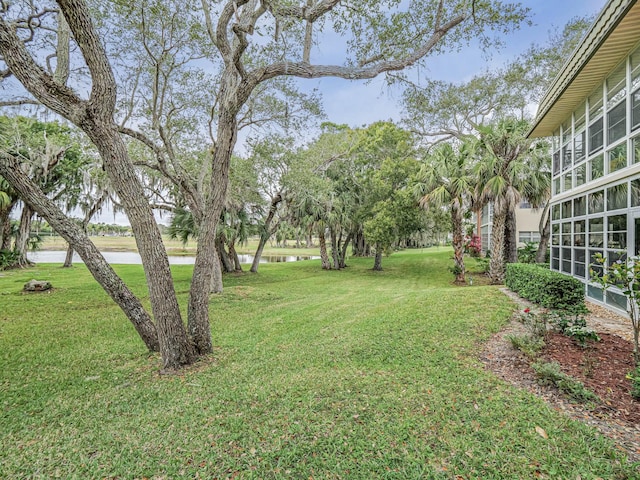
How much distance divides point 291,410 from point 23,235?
1969cm

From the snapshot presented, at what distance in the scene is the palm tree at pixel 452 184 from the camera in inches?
498

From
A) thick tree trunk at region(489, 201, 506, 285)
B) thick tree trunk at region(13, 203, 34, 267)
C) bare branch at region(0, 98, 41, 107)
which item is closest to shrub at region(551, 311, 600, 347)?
thick tree trunk at region(489, 201, 506, 285)

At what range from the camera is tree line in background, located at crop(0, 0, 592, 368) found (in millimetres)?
3762

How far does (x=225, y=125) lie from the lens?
429 cm

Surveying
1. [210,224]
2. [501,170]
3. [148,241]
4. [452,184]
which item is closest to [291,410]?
[148,241]

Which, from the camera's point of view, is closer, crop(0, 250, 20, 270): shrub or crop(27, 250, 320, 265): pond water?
crop(0, 250, 20, 270): shrub

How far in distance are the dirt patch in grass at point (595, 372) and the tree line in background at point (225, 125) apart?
4165mm

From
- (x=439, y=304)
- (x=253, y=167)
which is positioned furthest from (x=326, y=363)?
(x=253, y=167)

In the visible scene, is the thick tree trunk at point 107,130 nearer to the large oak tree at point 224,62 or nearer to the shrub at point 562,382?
the large oak tree at point 224,62

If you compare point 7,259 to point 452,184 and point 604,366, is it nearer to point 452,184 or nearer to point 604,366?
point 452,184

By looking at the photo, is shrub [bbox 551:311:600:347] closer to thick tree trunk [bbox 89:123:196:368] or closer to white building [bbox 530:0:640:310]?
white building [bbox 530:0:640:310]

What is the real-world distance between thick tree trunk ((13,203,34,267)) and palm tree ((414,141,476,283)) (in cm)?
1901

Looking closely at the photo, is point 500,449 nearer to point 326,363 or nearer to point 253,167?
point 326,363

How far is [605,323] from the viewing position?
17.3 feet
